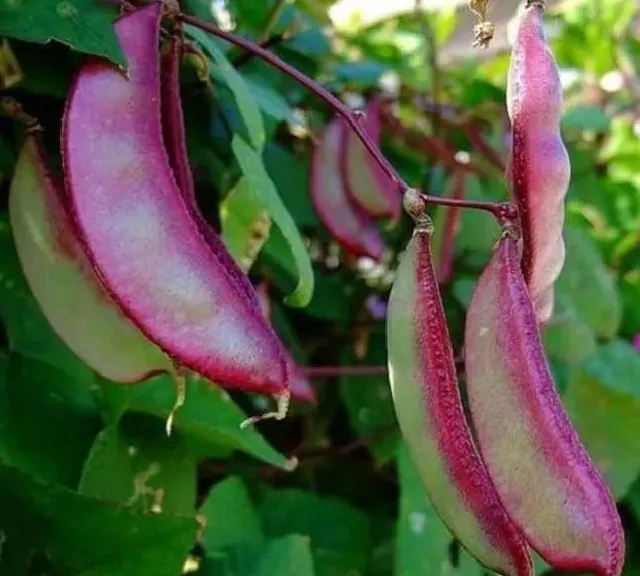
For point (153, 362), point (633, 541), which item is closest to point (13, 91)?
point (153, 362)

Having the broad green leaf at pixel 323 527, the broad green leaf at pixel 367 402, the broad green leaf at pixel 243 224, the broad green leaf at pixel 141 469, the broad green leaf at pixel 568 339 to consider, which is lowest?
the broad green leaf at pixel 323 527

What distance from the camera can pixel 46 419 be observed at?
0.45 meters

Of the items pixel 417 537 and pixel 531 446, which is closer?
pixel 531 446

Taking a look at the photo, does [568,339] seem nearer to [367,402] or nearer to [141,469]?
[367,402]

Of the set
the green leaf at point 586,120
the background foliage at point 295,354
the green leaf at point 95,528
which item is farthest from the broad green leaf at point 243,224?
the green leaf at point 586,120

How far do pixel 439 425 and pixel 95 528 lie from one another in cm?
16

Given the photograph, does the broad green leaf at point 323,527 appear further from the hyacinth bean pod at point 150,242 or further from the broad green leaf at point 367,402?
the hyacinth bean pod at point 150,242

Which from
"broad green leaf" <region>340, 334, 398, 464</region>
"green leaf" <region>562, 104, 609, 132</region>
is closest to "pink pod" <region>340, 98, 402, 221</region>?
"broad green leaf" <region>340, 334, 398, 464</region>

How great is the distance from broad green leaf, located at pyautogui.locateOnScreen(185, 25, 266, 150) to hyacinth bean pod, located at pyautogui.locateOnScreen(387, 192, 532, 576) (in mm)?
138

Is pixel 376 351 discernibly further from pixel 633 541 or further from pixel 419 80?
pixel 419 80

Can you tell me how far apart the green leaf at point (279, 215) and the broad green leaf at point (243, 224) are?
0.03 metres

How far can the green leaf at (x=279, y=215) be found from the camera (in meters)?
0.39

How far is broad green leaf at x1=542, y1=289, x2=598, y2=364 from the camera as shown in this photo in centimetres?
70

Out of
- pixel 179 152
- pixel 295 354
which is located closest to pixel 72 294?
pixel 179 152
